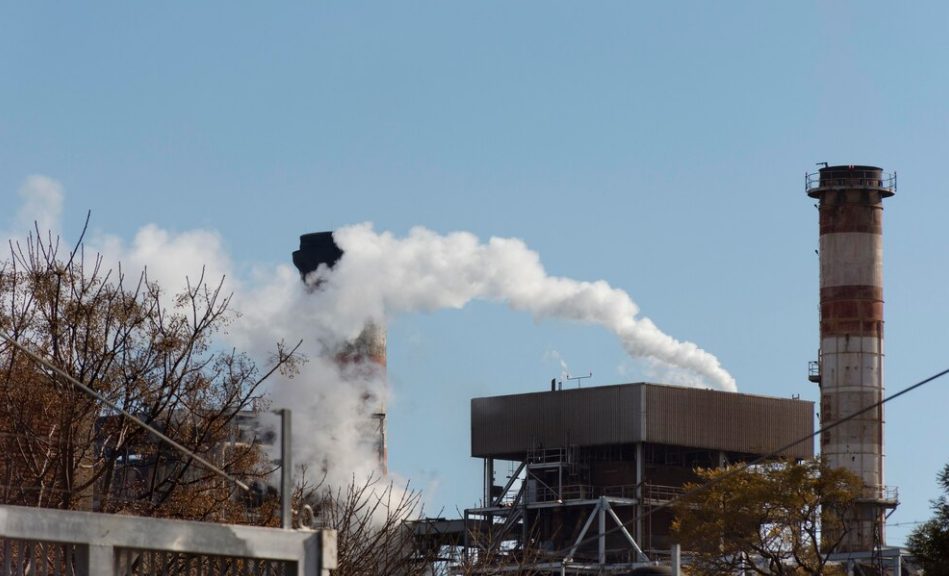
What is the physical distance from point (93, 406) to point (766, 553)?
3771 cm

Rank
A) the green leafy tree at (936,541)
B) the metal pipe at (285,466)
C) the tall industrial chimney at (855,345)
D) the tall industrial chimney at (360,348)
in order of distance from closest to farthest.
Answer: the metal pipe at (285,466) → the green leafy tree at (936,541) → the tall industrial chimney at (855,345) → the tall industrial chimney at (360,348)

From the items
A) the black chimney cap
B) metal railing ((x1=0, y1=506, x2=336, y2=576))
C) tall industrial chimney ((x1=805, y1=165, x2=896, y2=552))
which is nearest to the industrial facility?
tall industrial chimney ((x1=805, y1=165, x2=896, y2=552))

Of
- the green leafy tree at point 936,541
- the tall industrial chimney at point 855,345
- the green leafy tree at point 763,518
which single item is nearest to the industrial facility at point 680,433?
the tall industrial chimney at point 855,345

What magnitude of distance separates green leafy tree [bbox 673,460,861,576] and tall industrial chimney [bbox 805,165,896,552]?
21.3 meters

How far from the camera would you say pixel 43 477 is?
28.9 meters

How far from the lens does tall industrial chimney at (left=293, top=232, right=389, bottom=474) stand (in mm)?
95188

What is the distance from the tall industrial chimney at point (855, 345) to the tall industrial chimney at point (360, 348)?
74.1 ft

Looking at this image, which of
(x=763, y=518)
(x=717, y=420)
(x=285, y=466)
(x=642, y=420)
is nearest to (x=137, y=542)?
(x=285, y=466)

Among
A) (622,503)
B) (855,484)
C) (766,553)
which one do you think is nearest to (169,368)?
(766,553)

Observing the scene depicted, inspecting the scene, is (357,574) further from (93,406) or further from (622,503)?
(622,503)

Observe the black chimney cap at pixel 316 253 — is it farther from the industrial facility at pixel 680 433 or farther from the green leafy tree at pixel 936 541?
the green leafy tree at pixel 936 541

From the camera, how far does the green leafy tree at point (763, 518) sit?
6475cm

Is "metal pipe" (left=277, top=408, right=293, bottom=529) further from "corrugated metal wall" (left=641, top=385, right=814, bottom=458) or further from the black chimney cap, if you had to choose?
the black chimney cap

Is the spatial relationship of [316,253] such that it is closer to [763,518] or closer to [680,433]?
[680,433]
